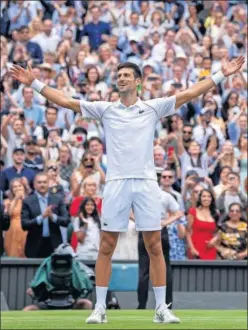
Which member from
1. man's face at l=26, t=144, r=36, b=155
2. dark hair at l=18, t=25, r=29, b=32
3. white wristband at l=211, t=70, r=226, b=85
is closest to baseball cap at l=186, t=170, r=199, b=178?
man's face at l=26, t=144, r=36, b=155

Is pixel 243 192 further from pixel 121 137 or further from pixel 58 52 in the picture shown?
pixel 121 137

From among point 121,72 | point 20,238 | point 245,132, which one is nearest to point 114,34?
point 245,132

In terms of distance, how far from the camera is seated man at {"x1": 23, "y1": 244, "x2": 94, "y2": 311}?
17.4 m

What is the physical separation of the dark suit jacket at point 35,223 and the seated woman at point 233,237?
2.30m

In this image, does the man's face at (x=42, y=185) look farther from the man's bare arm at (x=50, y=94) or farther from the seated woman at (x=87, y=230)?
the man's bare arm at (x=50, y=94)

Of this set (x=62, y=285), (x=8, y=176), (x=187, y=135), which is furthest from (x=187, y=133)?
(x=62, y=285)

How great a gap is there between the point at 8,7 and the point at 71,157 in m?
7.11

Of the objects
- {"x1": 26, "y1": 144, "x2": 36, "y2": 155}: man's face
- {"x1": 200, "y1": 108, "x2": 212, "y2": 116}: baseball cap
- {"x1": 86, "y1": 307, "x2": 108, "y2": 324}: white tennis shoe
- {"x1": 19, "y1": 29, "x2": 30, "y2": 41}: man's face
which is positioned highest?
{"x1": 19, "y1": 29, "x2": 30, "y2": 41}: man's face

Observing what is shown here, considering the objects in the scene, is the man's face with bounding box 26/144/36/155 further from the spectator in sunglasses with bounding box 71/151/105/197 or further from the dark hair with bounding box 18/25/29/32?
the dark hair with bounding box 18/25/29/32

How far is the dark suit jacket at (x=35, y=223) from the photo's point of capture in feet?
63.6

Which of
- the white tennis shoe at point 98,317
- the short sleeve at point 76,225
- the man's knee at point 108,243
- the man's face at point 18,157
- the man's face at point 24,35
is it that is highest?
the man's face at point 24,35

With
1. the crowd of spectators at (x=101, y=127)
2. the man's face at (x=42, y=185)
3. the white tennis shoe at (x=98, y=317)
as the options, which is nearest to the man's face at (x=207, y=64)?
the crowd of spectators at (x=101, y=127)

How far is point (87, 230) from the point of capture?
63.2 feet

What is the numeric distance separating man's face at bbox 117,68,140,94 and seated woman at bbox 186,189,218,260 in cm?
753
